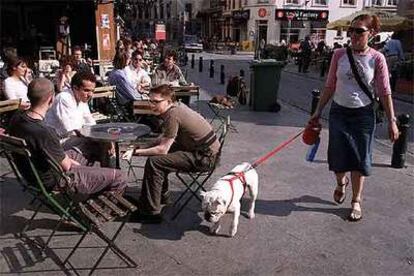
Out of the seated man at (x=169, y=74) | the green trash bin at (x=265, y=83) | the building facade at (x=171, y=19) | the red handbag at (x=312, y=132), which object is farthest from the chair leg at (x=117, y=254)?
the building facade at (x=171, y=19)

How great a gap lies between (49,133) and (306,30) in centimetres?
4334

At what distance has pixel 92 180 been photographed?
388cm

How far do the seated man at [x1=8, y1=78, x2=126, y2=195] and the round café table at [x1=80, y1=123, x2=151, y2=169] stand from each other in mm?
370

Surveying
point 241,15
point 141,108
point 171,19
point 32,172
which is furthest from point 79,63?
point 171,19

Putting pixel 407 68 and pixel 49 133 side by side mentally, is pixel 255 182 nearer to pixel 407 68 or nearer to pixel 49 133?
pixel 49 133

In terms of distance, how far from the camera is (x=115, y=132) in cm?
449

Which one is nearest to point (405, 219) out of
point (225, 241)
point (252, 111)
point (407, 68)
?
point (225, 241)

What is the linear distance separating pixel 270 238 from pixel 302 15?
42344mm

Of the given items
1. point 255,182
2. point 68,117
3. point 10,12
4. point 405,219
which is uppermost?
point 10,12

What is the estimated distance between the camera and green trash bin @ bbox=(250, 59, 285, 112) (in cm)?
1029

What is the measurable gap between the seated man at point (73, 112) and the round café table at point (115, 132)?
4.4 inches

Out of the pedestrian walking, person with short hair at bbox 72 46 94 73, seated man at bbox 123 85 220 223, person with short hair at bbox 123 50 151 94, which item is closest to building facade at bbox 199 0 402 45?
person with short hair at bbox 72 46 94 73

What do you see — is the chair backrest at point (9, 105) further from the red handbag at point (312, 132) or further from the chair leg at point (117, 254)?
the red handbag at point (312, 132)

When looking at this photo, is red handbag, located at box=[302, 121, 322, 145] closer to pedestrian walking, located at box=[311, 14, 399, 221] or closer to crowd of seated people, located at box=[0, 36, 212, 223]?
pedestrian walking, located at box=[311, 14, 399, 221]
